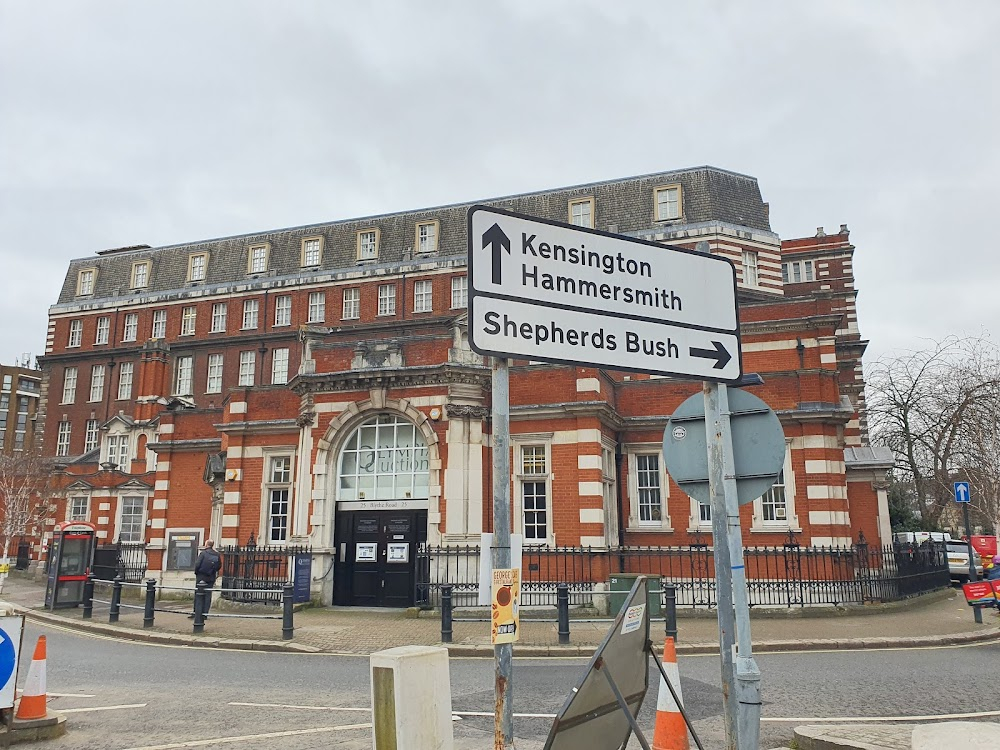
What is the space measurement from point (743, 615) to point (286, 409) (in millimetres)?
19919

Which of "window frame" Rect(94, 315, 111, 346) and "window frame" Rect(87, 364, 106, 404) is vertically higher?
"window frame" Rect(94, 315, 111, 346)

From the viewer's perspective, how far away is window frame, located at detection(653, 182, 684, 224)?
35625mm

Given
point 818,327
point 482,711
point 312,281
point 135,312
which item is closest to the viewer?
point 482,711

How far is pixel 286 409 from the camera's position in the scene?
76.2ft

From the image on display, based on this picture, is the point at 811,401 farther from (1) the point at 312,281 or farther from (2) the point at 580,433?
(1) the point at 312,281

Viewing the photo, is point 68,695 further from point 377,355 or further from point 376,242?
point 376,242

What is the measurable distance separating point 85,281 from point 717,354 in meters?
52.0

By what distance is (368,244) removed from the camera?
4259 centimetres

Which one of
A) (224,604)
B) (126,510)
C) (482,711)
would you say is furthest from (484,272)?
(126,510)

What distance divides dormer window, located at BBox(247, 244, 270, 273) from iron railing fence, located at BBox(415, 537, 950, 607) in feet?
97.2

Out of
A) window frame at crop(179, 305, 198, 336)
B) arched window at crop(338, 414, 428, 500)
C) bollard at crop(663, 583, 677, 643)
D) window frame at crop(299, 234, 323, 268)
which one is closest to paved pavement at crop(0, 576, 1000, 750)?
bollard at crop(663, 583, 677, 643)

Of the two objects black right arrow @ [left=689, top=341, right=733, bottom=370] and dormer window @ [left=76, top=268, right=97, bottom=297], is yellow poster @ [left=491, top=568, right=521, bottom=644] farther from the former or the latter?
dormer window @ [left=76, top=268, right=97, bottom=297]

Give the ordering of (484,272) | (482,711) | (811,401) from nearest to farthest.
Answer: (484,272) < (482,711) < (811,401)

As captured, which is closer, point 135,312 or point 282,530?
point 282,530
